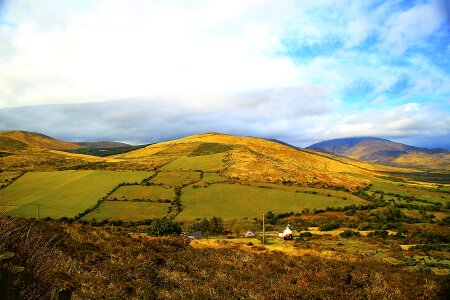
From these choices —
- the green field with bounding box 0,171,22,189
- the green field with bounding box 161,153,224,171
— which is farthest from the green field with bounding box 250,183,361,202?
the green field with bounding box 0,171,22,189

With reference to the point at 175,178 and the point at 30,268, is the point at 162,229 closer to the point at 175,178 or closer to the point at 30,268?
the point at 175,178

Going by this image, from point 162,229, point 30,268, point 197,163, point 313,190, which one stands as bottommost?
point 162,229

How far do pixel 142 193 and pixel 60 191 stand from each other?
2011cm

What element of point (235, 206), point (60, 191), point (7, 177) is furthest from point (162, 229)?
point (7, 177)

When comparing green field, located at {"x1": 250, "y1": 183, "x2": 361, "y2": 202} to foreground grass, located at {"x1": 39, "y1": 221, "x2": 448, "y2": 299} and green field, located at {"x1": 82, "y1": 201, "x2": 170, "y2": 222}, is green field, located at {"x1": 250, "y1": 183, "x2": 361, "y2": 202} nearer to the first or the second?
green field, located at {"x1": 82, "y1": 201, "x2": 170, "y2": 222}

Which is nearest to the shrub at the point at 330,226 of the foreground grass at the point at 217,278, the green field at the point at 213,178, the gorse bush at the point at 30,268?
the green field at the point at 213,178

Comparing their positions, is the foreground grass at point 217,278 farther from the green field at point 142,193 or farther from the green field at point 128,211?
the green field at point 142,193

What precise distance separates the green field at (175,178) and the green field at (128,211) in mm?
15953

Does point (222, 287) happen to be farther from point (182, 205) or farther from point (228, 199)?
point (228, 199)

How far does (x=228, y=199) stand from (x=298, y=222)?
18.6 metres

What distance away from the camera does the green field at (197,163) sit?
380 feet

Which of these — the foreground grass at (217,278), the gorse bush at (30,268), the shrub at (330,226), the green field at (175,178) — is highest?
the gorse bush at (30,268)

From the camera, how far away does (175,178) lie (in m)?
99.5

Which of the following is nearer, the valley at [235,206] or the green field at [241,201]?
the valley at [235,206]
